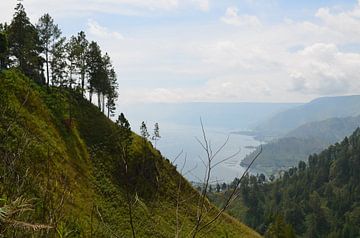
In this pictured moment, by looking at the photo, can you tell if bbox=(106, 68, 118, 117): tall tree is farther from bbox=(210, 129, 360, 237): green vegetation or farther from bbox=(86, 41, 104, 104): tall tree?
bbox=(210, 129, 360, 237): green vegetation

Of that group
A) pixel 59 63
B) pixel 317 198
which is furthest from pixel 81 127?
pixel 317 198

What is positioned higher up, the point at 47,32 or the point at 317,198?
the point at 47,32

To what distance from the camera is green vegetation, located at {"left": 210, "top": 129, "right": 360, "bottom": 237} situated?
131000mm

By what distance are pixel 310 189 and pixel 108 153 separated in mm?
135992

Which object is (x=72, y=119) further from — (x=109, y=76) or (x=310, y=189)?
(x=310, y=189)

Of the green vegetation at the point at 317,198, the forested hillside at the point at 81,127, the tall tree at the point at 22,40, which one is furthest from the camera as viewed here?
the green vegetation at the point at 317,198

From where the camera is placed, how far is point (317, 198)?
152 meters

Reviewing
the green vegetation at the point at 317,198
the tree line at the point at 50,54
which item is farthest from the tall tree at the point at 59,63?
the green vegetation at the point at 317,198

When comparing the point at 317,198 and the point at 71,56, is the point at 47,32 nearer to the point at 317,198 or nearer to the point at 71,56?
the point at 71,56

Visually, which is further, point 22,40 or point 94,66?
point 94,66

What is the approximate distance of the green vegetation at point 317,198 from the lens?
13100 centimetres

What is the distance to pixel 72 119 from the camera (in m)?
49.9

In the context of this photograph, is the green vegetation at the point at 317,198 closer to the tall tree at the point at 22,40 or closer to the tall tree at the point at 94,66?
the tall tree at the point at 94,66

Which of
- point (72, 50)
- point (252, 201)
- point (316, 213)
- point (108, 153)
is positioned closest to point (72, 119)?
point (108, 153)
